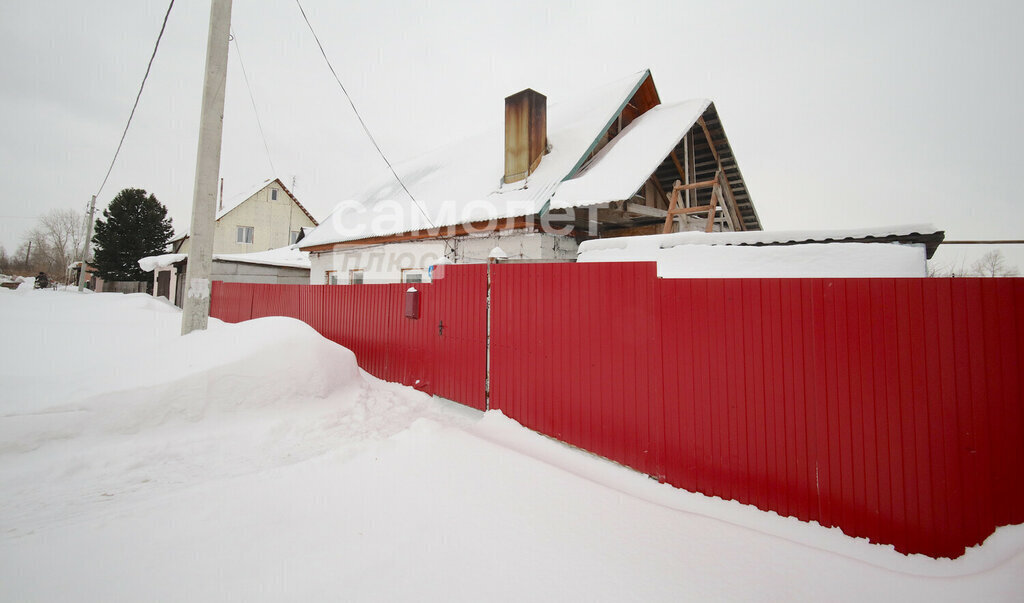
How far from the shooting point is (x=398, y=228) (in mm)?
10898

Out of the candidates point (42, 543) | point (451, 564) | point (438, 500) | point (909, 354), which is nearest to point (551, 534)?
point (451, 564)

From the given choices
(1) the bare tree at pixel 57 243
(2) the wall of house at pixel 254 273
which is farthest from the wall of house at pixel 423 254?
(1) the bare tree at pixel 57 243

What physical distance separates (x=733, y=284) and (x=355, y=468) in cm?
354

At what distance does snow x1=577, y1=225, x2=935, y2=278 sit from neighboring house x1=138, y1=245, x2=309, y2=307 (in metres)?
14.7

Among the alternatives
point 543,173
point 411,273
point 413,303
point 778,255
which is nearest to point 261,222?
point 411,273

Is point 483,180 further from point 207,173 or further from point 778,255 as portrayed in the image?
point 778,255

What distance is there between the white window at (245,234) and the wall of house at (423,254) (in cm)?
1584

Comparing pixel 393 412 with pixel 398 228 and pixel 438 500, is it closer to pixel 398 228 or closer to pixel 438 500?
pixel 438 500

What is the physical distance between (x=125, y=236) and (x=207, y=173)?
106ft

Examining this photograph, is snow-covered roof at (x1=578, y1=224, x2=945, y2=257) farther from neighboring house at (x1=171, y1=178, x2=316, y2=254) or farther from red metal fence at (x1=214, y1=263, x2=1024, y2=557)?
neighboring house at (x1=171, y1=178, x2=316, y2=254)

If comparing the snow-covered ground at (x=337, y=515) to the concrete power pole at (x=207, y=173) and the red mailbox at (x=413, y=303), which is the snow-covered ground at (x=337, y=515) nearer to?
the concrete power pole at (x=207, y=173)

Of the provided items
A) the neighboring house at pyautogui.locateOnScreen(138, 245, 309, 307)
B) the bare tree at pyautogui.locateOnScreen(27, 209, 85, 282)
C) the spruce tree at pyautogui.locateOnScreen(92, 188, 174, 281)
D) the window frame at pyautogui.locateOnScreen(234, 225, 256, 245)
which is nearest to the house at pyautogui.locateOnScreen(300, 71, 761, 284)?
the neighboring house at pyautogui.locateOnScreen(138, 245, 309, 307)

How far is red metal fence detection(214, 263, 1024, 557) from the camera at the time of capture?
90.0 inches

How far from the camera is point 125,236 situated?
93.5 ft
